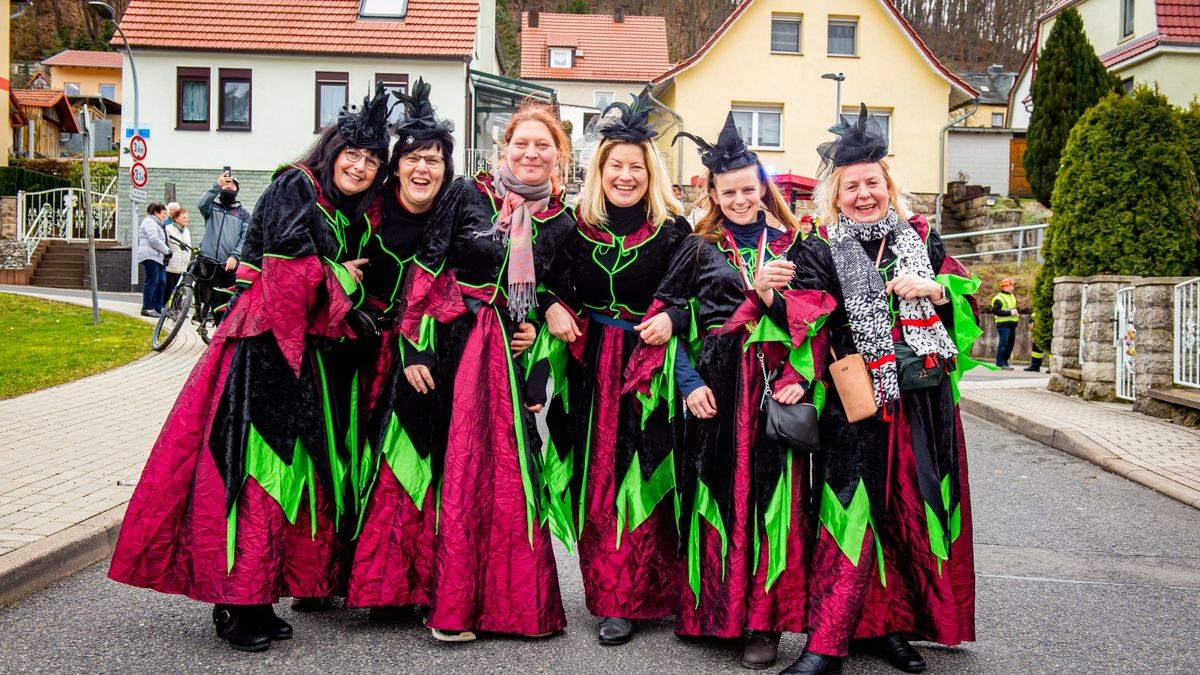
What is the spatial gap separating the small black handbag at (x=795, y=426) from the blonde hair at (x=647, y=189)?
103 centimetres

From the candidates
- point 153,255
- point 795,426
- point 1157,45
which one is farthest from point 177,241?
point 1157,45

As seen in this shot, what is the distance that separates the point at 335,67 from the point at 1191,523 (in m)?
26.5

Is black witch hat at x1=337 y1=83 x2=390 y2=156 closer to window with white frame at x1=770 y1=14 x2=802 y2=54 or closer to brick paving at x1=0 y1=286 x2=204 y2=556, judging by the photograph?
brick paving at x1=0 y1=286 x2=204 y2=556

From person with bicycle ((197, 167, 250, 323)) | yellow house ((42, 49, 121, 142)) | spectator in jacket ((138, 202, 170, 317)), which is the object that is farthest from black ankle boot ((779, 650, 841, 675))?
yellow house ((42, 49, 121, 142))

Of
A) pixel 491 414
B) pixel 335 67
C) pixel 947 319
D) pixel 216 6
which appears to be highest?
pixel 216 6

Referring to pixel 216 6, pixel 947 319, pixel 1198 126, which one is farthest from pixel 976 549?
pixel 216 6

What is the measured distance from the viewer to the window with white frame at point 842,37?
32.6 m

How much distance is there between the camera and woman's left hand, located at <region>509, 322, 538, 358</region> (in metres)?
4.20

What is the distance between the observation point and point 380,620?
4211mm

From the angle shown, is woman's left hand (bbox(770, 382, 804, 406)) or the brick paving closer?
woman's left hand (bbox(770, 382, 804, 406))

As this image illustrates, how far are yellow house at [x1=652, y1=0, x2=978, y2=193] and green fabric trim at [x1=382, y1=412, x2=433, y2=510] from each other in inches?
1130

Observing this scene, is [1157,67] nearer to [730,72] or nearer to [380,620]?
[730,72]

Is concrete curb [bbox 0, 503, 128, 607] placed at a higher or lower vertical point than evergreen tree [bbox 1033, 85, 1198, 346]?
lower

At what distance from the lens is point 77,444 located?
23.8 ft
